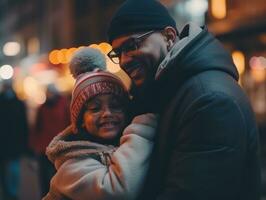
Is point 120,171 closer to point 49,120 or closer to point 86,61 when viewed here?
point 86,61

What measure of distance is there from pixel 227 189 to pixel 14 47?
50.4m

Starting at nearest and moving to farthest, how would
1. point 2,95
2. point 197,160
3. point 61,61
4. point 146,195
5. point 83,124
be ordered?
point 197,160, point 146,195, point 83,124, point 2,95, point 61,61

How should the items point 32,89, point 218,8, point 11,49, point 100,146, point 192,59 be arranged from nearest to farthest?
1. point 192,59
2. point 100,146
3. point 218,8
4. point 32,89
5. point 11,49

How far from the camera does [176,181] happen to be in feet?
7.35

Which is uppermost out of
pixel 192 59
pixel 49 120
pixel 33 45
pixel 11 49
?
pixel 192 59

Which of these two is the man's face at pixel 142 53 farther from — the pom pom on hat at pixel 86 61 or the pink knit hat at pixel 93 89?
the pom pom on hat at pixel 86 61

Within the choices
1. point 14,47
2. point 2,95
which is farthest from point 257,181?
point 14,47

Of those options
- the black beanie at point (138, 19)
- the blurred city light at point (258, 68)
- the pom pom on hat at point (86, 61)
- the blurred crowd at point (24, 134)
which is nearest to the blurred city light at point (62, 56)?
the blurred city light at point (258, 68)

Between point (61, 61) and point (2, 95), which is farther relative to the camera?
point (61, 61)

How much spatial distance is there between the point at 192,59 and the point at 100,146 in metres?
0.57

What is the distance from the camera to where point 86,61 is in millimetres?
3105

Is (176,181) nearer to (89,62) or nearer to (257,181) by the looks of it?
(257,181)

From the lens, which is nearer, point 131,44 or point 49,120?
point 131,44

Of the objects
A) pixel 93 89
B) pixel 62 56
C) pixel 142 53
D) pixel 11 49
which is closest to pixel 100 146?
pixel 93 89
